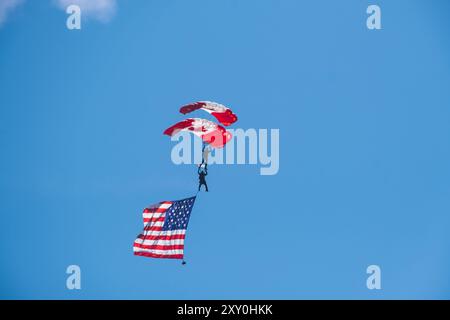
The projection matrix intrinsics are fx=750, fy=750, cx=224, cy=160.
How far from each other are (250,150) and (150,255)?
10095mm

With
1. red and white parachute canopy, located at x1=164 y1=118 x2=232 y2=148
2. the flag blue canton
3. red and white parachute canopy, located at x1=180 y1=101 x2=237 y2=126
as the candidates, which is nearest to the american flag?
the flag blue canton

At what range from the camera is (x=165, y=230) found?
39.4m

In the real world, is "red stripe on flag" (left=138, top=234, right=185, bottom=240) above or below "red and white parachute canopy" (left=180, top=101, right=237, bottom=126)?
below

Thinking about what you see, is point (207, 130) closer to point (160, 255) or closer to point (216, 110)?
point (216, 110)

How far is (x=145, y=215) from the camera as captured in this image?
39625 millimetres

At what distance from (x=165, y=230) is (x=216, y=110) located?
24.2ft

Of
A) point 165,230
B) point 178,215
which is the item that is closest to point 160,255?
point 165,230

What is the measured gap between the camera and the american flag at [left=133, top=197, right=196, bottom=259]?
128ft

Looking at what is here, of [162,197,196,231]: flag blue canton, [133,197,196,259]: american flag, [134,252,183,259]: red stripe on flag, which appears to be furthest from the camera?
[162,197,196,231]: flag blue canton

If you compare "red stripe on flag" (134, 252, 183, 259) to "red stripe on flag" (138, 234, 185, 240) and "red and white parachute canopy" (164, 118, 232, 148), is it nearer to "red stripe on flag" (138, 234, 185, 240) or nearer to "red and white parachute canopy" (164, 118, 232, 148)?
"red stripe on flag" (138, 234, 185, 240)
